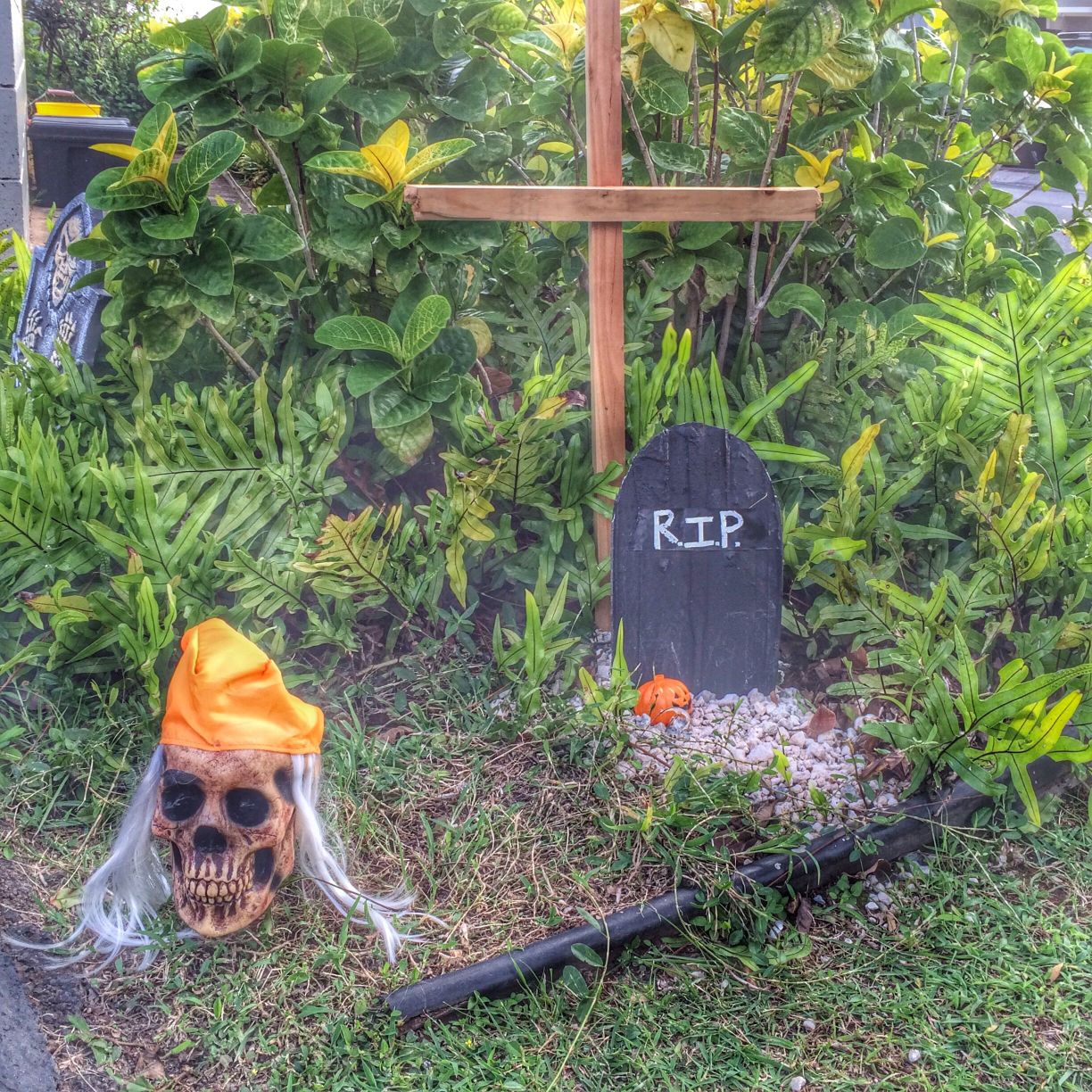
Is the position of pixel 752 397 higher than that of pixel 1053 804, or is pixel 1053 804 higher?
pixel 752 397

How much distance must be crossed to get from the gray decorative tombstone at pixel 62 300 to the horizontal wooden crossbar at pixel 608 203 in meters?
1.03

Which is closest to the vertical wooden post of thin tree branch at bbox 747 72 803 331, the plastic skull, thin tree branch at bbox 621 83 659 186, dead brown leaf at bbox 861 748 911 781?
thin tree branch at bbox 621 83 659 186

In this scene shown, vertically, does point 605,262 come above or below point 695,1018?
above

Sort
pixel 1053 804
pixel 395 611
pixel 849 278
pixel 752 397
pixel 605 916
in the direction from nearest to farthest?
pixel 605 916 → pixel 1053 804 → pixel 395 611 → pixel 752 397 → pixel 849 278

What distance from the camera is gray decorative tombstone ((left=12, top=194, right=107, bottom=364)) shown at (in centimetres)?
269

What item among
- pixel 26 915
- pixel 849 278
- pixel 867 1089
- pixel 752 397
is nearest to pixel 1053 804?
pixel 867 1089

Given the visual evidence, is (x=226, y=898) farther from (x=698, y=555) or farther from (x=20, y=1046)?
(x=698, y=555)

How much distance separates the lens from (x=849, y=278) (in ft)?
9.18

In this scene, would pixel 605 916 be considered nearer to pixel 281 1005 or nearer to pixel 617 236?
pixel 281 1005

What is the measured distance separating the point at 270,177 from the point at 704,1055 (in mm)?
2106

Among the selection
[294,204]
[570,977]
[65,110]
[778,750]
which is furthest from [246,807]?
[65,110]

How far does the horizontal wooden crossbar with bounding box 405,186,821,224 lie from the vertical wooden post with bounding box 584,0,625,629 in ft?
0.19

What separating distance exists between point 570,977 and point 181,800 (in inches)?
A: 27.6

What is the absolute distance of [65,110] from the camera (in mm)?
7539
